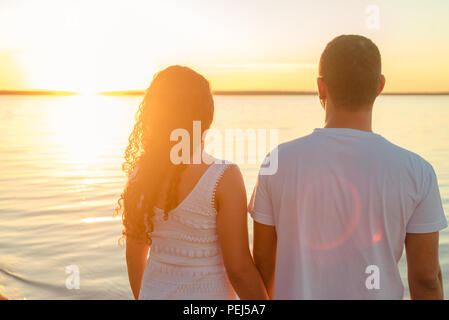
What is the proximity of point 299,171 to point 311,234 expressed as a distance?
1.00 ft

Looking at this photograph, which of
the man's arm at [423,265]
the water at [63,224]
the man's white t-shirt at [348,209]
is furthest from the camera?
the water at [63,224]

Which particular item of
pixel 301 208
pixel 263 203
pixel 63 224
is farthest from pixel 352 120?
pixel 63 224

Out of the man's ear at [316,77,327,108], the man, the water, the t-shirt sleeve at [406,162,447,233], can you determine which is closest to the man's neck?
the man

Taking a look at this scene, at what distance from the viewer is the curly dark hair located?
230 cm

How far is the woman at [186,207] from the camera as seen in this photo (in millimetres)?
2314

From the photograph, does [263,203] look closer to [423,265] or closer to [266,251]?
[266,251]

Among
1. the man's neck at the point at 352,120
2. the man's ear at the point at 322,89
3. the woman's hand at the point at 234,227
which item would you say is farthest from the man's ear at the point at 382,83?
the woman's hand at the point at 234,227

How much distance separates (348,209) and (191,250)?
86 centimetres

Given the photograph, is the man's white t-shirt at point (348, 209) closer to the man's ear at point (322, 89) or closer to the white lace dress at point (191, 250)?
the man's ear at point (322, 89)

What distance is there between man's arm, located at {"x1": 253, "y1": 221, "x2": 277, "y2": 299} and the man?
0.15 m

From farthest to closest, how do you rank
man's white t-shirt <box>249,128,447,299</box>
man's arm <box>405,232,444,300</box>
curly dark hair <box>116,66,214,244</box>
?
curly dark hair <box>116,66,214,244</box>, man's arm <box>405,232,444,300</box>, man's white t-shirt <box>249,128,447,299</box>

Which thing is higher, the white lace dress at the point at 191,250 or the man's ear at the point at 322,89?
the man's ear at the point at 322,89

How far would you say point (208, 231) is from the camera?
2385mm

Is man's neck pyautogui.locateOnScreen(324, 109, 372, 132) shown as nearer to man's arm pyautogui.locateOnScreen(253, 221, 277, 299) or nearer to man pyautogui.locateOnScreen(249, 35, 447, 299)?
man pyautogui.locateOnScreen(249, 35, 447, 299)
